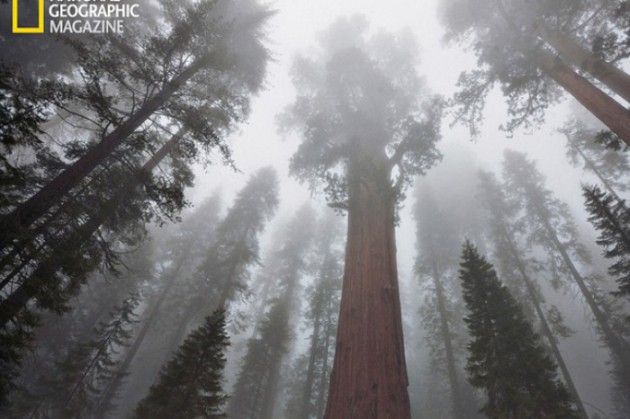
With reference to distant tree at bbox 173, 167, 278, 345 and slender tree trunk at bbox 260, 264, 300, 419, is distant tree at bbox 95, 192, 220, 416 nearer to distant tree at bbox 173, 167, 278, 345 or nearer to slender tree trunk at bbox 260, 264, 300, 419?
distant tree at bbox 173, 167, 278, 345

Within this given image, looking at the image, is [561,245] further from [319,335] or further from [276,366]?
[276,366]

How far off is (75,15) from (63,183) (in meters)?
11.6

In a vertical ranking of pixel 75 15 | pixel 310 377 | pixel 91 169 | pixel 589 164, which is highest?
pixel 589 164

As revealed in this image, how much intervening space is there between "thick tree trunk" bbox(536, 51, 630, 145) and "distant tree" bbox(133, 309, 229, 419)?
10.0m

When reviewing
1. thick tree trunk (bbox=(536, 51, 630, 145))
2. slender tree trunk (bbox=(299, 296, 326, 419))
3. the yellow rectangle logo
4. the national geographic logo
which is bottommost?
slender tree trunk (bbox=(299, 296, 326, 419))

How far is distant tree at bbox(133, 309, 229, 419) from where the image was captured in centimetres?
618

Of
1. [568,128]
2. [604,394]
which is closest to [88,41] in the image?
[568,128]

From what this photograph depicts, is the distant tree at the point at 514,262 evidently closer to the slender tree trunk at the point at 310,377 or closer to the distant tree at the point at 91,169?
the slender tree trunk at the point at 310,377

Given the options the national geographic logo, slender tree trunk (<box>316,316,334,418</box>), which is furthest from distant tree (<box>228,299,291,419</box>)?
the national geographic logo

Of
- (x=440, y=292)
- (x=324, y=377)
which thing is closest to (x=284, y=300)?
(x=324, y=377)

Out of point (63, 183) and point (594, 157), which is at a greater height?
point (594, 157)

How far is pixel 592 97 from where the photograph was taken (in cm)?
780

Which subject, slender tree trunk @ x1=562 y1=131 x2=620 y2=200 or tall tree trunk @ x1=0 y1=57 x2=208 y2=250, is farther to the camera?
slender tree trunk @ x1=562 y1=131 x2=620 y2=200

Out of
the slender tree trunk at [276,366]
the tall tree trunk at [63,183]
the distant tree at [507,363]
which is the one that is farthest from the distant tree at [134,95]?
the slender tree trunk at [276,366]
